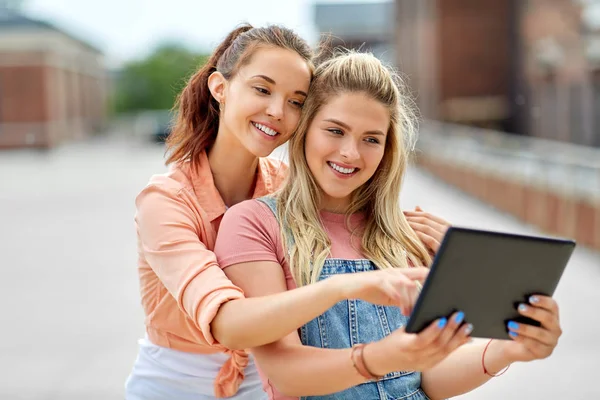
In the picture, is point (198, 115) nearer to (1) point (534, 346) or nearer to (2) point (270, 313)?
(2) point (270, 313)

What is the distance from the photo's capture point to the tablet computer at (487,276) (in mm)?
1883

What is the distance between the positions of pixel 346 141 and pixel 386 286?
2.00 feet

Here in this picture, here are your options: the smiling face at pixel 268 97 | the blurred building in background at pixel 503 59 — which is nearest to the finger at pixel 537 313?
the smiling face at pixel 268 97

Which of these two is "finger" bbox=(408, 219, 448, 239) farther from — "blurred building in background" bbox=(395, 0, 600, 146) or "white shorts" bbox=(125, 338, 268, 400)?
"blurred building in background" bbox=(395, 0, 600, 146)

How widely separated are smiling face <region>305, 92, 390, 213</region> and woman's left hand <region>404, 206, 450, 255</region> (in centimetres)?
31

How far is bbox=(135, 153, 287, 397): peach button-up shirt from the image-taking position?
7.29 ft

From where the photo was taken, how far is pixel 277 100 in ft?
8.48

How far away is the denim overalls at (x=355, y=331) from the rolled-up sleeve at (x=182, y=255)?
10.6 inches

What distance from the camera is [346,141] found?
2.45 metres

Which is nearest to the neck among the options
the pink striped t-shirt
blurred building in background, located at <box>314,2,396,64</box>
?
the pink striped t-shirt

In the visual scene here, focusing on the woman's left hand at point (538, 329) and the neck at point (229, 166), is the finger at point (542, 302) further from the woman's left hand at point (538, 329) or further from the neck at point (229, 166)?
the neck at point (229, 166)

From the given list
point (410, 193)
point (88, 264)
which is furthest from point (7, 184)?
point (88, 264)

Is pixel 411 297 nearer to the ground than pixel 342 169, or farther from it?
nearer to the ground

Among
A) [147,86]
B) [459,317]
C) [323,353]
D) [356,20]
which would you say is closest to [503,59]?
[323,353]
